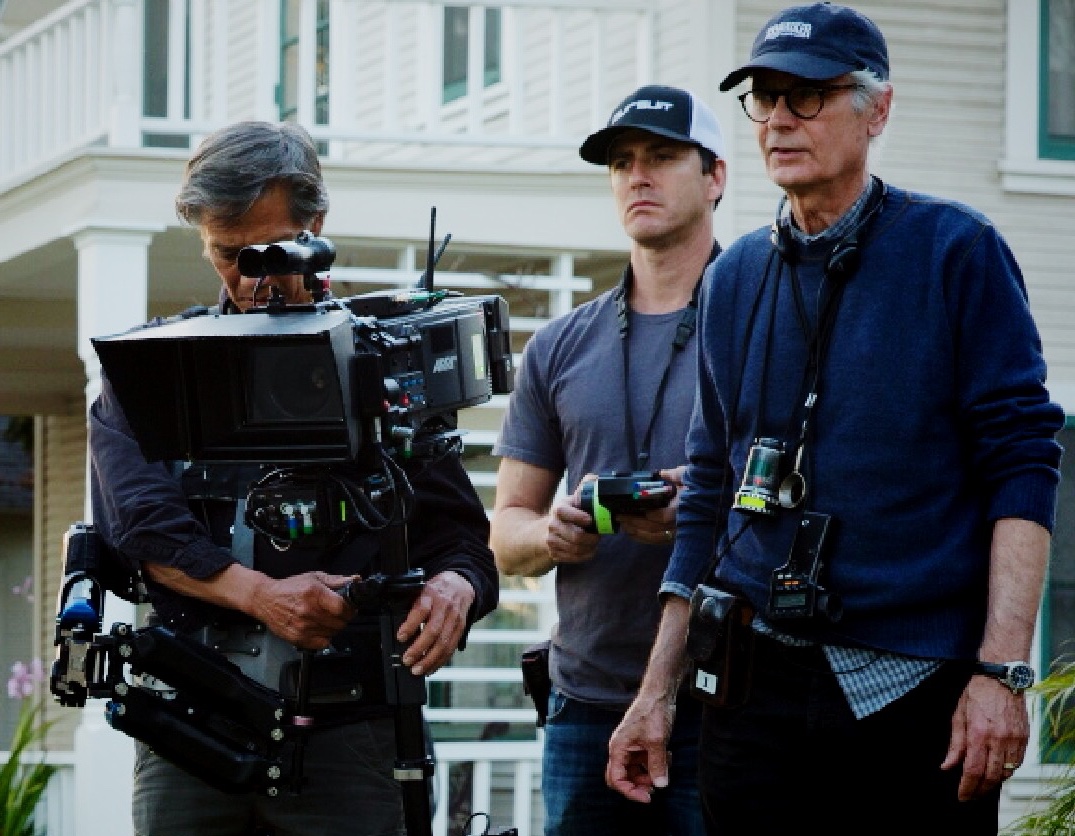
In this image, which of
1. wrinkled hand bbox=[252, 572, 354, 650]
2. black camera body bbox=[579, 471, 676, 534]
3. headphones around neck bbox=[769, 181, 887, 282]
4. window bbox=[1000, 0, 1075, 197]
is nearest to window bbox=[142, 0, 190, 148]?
window bbox=[1000, 0, 1075, 197]

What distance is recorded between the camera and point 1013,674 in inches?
132

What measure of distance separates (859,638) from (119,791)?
22.2 ft

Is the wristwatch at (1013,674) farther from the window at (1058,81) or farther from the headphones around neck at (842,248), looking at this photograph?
the window at (1058,81)

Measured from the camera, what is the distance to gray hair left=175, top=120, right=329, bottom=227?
409 cm

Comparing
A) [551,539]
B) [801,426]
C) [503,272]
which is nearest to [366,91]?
[503,272]

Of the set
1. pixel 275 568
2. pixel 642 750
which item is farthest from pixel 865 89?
pixel 275 568

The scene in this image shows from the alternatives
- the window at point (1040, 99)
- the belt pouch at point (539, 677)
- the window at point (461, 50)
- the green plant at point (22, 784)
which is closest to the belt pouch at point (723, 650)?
the belt pouch at point (539, 677)

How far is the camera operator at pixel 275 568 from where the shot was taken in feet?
12.6

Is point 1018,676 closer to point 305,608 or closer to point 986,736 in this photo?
point 986,736

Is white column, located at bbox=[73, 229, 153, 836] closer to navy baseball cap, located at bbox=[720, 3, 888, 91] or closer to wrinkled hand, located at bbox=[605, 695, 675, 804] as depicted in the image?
wrinkled hand, located at bbox=[605, 695, 675, 804]

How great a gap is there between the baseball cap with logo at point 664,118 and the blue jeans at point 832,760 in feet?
5.55

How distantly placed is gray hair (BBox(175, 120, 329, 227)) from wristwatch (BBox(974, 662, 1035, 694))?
5.31 feet

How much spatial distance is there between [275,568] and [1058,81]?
8.35 meters

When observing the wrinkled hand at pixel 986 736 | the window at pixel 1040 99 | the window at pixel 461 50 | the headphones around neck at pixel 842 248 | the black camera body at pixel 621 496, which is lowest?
the wrinkled hand at pixel 986 736
